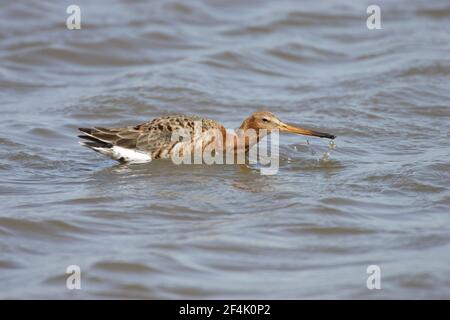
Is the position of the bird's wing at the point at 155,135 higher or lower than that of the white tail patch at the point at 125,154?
higher

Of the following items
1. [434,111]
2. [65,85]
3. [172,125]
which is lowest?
[172,125]

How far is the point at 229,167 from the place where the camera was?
402 inches

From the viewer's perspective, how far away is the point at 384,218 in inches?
321

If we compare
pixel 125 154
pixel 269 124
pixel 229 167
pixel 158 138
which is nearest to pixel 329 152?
pixel 269 124

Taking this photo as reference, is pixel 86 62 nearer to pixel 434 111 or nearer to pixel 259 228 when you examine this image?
pixel 434 111

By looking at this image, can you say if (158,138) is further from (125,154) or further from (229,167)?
(229,167)

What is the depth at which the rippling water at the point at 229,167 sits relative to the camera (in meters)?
7.09

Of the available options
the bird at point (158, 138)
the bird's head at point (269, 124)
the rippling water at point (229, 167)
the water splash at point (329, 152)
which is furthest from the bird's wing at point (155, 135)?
the water splash at point (329, 152)

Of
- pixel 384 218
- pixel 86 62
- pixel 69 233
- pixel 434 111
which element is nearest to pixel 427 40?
pixel 434 111

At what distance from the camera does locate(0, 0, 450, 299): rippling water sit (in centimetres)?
709

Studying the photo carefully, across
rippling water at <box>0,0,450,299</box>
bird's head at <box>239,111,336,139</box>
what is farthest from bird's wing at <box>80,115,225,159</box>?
bird's head at <box>239,111,336,139</box>

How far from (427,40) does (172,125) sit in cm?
725

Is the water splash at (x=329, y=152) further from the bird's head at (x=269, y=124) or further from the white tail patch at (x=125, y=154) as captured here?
the white tail patch at (x=125, y=154)

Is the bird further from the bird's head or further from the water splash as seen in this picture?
the water splash
